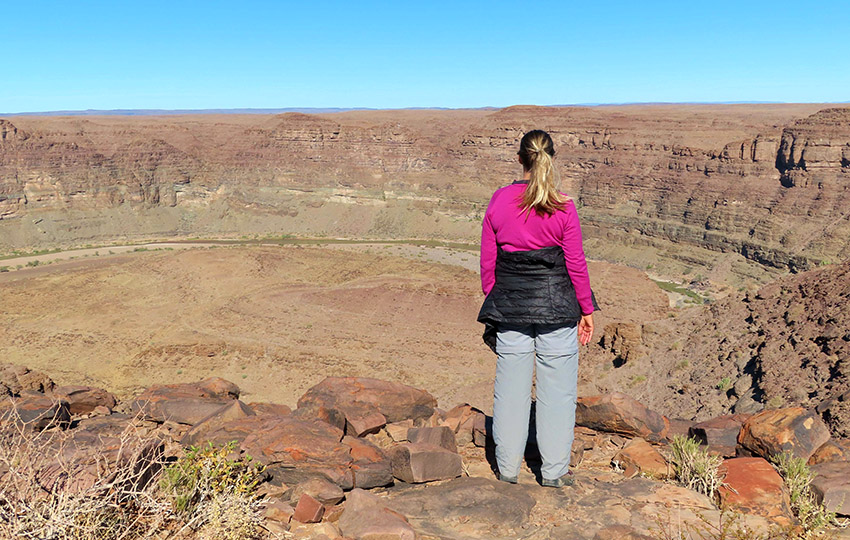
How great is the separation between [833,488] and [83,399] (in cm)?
943

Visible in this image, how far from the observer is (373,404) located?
870 centimetres

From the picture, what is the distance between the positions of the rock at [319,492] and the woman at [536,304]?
4.35 ft

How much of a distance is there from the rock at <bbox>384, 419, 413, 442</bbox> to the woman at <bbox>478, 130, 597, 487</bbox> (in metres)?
2.09

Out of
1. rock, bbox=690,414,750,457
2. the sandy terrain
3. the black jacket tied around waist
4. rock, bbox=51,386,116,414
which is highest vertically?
the black jacket tied around waist

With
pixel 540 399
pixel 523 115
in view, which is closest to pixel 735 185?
pixel 523 115

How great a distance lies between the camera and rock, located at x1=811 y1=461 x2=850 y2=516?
4406mm

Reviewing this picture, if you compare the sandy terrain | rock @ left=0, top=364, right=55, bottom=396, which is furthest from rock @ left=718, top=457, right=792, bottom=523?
rock @ left=0, top=364, right=55, bottom=396

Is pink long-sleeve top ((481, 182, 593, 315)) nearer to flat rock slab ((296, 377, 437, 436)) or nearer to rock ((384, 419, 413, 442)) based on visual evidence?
rock ((384, 419, 413, 442))

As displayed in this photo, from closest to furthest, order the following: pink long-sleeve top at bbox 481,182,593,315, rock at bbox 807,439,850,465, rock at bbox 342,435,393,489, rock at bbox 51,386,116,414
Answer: pink long-sleeve top at bbox 481,182,593,315
rock at bbox 342,435,393,489
rock at bbox 807,439,850,465
rock at bbox 51,386,116,414

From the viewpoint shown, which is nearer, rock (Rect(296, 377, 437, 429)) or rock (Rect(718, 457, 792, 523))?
rock (Rect(718, 457, 792, 523))

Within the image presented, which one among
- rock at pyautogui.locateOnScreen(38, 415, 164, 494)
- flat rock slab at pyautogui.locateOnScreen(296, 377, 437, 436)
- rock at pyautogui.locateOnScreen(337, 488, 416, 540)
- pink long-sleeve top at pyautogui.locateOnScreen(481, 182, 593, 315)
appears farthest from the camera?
→ flat rock slab at pyautogui.locateOnScreen(296, 377, 437, 436)

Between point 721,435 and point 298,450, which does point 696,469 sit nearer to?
point 721,435

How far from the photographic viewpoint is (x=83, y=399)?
30.6ft

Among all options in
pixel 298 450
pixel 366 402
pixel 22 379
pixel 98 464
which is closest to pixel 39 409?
pixel 366 402
